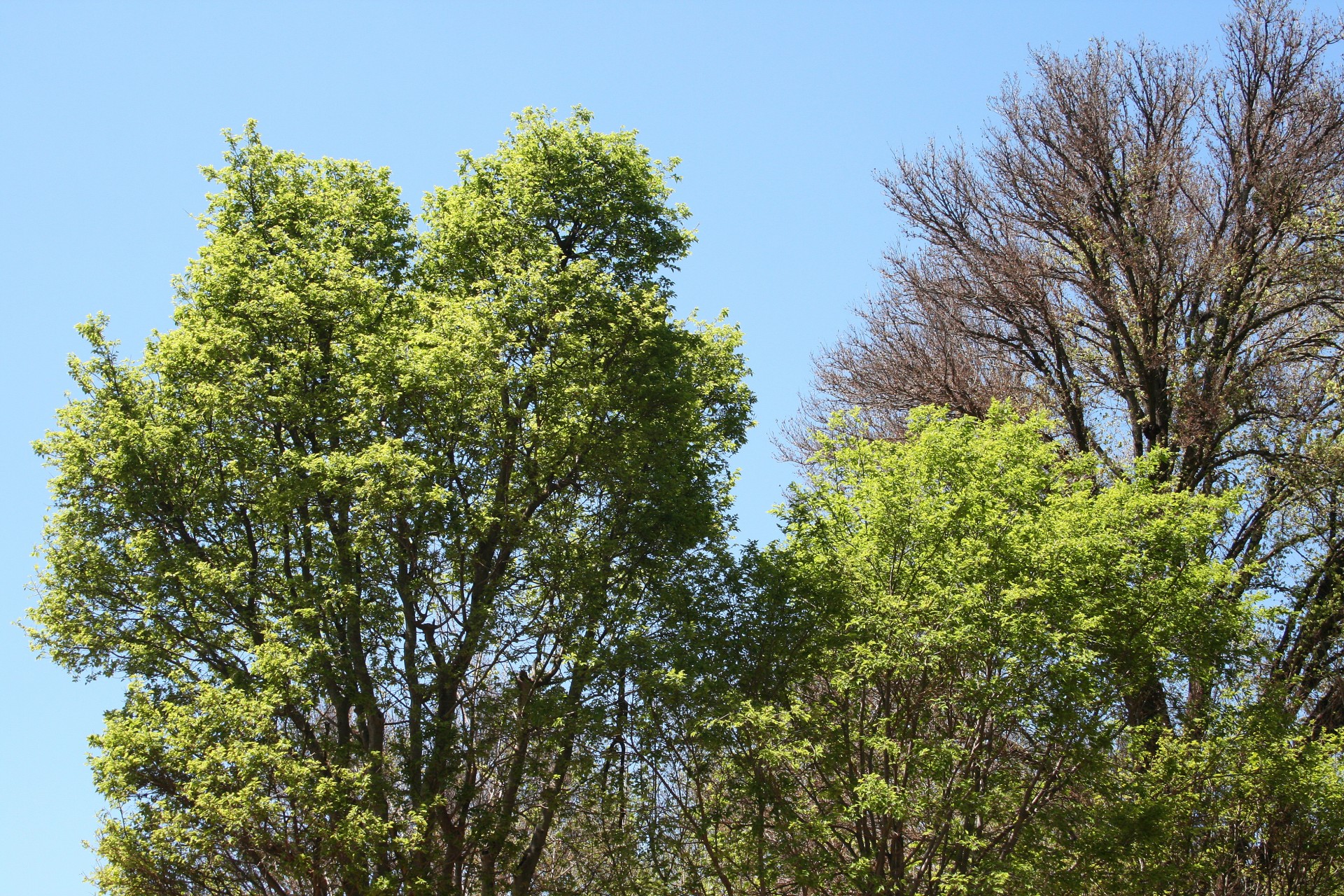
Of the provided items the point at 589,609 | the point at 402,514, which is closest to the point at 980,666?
the point at 589,609

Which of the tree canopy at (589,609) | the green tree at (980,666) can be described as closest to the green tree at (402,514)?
the tree canopy at (589,609)

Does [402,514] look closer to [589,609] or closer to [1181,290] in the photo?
[589,609]

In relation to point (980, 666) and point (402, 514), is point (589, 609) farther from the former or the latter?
point (980, 666)

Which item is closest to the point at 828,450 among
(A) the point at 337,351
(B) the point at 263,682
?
(A) the point at 337,351

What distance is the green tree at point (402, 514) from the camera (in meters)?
15.6

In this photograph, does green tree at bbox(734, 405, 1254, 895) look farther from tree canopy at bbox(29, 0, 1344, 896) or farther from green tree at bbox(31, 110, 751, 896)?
green tree at bbox(31, 110, 751, 896)

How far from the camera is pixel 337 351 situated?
56.4 ft

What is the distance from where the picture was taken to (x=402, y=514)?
52.2 ft

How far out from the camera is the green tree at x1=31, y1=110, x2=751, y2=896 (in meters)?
15.6

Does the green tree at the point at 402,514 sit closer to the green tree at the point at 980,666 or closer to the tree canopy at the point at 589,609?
the tree canopy at the point at 589,609

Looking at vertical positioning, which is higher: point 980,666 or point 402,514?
point 402,514

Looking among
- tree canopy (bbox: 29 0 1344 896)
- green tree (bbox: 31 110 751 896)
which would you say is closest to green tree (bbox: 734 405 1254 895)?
tree canopy (bbox: 29 0 1344 896)

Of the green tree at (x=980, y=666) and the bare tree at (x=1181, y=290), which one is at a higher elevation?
the bare tree at (x=1181, y=290)

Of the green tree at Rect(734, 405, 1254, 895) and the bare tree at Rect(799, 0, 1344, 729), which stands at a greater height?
the bare tree at Rect(799, 0, 1344, 729)
